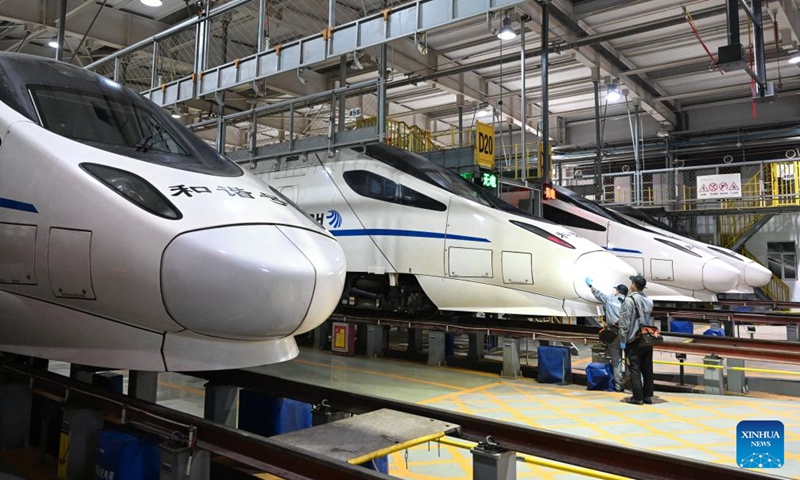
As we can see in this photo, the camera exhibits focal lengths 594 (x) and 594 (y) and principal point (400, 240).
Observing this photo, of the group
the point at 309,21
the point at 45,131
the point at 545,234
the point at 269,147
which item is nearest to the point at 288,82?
the point at 309,21

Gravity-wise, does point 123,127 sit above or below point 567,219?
below

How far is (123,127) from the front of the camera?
4.58 m

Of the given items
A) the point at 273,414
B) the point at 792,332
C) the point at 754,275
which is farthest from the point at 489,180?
the point at 754,275

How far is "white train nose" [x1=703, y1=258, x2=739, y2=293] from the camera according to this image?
12.7 metres

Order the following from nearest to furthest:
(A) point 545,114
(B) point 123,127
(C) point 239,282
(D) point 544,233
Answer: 1. (C) point 239,282
2. (B) point 123,127
3. (D) point 544,233
4. (A) point 545,114

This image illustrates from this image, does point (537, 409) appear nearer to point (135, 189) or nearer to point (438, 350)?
point (438, 350)

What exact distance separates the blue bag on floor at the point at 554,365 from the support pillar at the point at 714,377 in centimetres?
174

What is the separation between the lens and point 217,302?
3420 millimetres

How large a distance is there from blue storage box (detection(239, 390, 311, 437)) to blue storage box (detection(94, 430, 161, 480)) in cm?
106

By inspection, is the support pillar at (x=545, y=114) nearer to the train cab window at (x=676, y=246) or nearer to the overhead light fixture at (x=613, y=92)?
the train cab window at (x=676, y=246)

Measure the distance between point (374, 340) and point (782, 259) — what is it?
60.9ft

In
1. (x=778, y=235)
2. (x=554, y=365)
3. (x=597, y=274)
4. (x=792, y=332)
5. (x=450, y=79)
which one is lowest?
(x=554, y=365)

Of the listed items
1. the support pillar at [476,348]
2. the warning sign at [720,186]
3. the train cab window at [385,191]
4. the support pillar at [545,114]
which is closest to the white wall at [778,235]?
the warning sign at [720,186]

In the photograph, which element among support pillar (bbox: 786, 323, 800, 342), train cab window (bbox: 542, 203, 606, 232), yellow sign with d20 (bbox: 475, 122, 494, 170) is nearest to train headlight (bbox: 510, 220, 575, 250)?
yellow sign with d20 (bbox: 475, 122, 494, 170)
